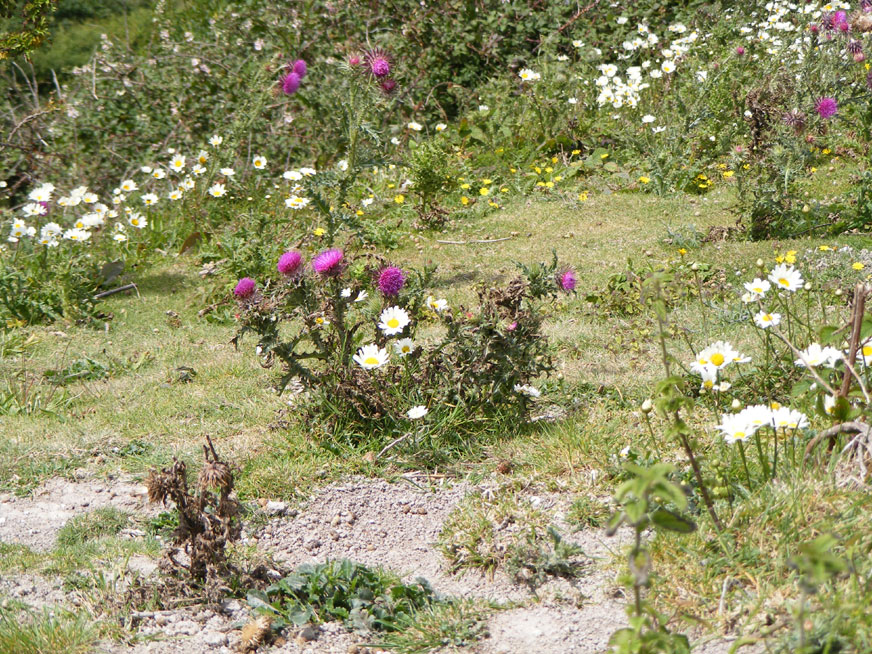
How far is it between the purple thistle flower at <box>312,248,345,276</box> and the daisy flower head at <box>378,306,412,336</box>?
25 cm

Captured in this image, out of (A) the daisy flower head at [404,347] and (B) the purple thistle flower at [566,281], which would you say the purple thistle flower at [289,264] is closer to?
(A) the daisy flower head at [404,347]

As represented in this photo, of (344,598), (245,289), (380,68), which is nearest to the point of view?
(344,598)

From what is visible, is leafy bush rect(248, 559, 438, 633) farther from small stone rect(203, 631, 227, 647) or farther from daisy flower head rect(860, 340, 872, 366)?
daisy flower head rect(860, 340, 872, 366)

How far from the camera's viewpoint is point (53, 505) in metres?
3.35

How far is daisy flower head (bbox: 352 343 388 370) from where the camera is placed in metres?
3.40

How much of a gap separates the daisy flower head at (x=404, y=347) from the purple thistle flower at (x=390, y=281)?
0.19 meters

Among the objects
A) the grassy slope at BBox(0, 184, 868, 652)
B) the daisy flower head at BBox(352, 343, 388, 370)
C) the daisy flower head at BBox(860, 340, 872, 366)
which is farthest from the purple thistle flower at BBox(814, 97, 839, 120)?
the daisy flower head at BBox(352, 343, 388, 370)

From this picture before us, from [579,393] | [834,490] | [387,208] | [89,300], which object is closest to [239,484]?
[579,393]

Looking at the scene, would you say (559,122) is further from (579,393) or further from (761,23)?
(579,393)

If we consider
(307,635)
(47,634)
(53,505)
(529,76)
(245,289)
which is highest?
(245,289)

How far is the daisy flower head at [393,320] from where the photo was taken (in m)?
3.42

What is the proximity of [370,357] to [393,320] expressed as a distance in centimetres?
16

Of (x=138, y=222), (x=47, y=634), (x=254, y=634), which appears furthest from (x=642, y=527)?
(x=138, y=222)

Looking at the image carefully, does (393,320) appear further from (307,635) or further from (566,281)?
(307,635)
